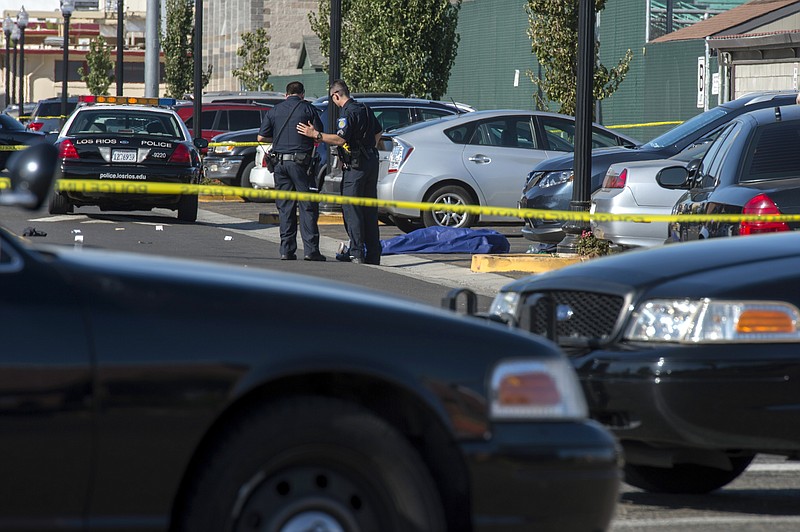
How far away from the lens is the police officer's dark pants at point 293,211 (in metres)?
15.0

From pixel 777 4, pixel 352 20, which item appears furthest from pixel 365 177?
pixel 352 20

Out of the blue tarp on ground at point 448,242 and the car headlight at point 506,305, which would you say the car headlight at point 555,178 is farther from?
the car headlight at point 506,305

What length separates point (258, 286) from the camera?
3.86 m

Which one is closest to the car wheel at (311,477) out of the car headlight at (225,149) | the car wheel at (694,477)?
the car wheel at (694,477)

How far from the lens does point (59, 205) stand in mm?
20297

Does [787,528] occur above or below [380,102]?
below

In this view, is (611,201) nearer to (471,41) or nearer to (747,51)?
(747,51)

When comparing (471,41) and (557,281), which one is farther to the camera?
(471,41)

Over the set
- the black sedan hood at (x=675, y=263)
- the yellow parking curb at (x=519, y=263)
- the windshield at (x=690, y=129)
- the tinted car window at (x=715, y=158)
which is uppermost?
the windshield at (x=690, y=129)

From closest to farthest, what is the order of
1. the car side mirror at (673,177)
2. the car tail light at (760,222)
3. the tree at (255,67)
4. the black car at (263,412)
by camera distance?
the black car at (263,412) < the car tail light at (760,222) < the car side mirror at (673,177) < the tree at (255,67)

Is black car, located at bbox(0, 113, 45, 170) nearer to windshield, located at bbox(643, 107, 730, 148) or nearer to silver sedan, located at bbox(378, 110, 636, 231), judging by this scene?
silver sedan, located at bbox(378, 110, 636, 231)

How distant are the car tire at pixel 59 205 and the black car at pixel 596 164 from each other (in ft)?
23.9

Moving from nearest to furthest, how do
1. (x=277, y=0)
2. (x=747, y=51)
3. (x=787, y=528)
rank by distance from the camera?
(x=787, y=528)
(x=747, y=51)
(x=277, y=0)

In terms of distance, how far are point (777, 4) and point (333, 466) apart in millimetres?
30616
